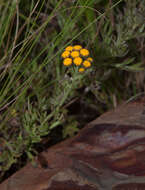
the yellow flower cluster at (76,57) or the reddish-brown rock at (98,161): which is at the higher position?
the yellow flower cluster at (76,57)

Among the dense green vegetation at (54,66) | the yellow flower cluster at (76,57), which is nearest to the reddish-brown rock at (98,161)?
the dense green vegetation at (54,66)

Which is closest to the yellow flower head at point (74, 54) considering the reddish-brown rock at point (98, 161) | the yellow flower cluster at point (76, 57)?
the yellow flower cluster at point (76, 57)

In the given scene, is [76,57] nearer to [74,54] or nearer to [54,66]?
[74,54]

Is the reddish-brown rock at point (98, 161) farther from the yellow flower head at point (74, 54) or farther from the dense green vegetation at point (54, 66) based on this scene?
the yellow flower head at point (74, 54)

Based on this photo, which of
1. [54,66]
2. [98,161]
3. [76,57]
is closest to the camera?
[76,57]

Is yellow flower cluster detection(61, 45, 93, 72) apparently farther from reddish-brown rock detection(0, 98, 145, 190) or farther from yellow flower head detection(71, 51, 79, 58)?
reddish-brown rock detection(0, 98, 145, 190)

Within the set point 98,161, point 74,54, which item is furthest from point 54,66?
point 98,161

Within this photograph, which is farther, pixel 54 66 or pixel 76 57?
pixel 54 66
